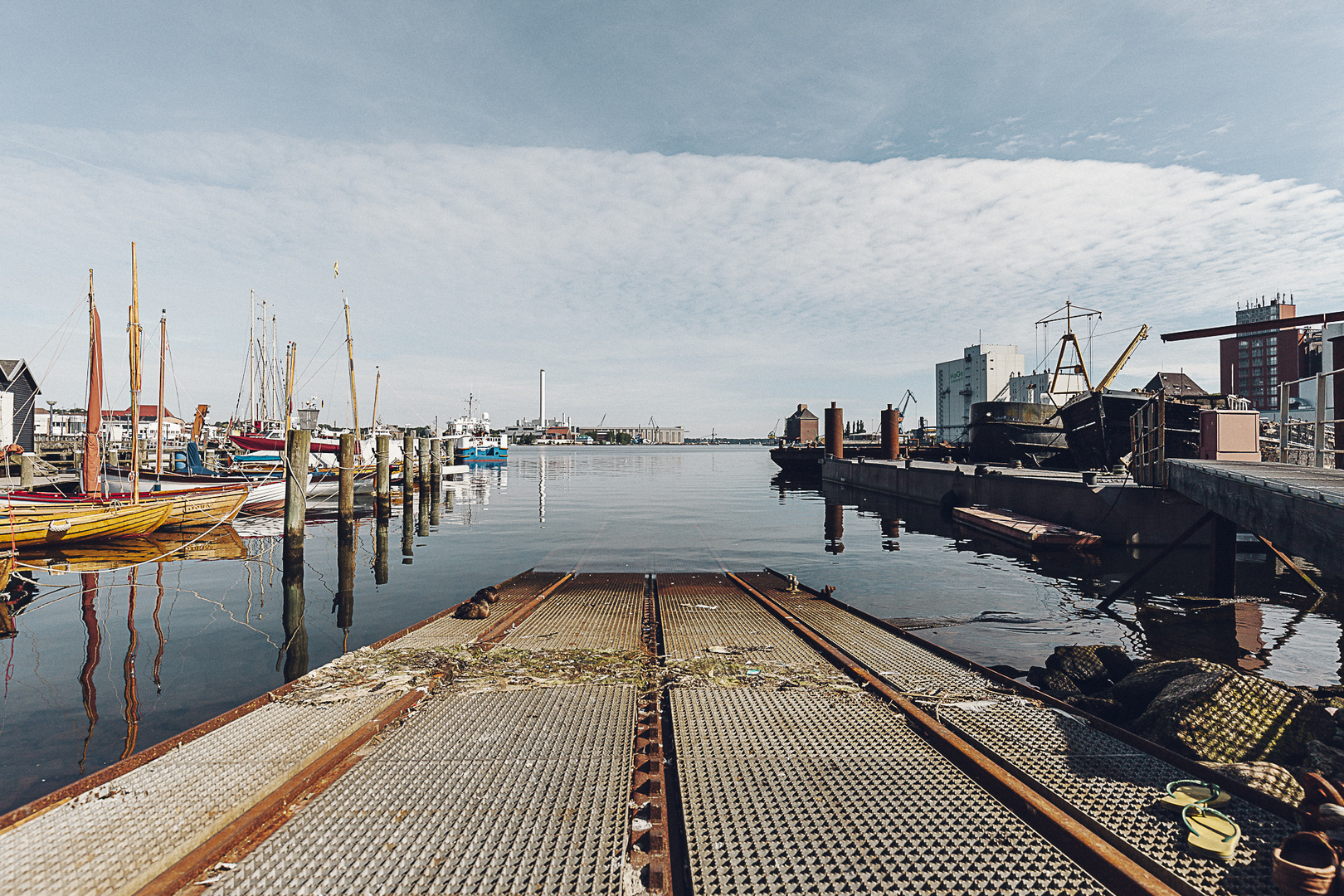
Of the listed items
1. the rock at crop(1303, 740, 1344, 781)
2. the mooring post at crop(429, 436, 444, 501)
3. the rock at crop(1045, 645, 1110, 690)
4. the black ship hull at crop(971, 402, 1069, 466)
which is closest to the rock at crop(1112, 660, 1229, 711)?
the rock at crop(1045, 645, 1110, 690)

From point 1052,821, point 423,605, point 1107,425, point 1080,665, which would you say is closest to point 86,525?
point 423,605

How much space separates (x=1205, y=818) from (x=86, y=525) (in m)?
24.7

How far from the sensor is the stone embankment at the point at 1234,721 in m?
4.52

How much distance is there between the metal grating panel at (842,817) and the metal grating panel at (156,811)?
2.88 meters

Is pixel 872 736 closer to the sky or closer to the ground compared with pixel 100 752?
closer to the sky

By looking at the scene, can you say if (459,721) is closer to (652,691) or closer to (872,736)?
(652,691)

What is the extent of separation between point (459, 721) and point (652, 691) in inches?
71.7

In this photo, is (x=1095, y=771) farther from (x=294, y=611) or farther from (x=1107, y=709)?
(x=294, y=611)

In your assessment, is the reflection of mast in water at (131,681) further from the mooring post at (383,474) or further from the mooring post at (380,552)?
the mooring post at (383,474)

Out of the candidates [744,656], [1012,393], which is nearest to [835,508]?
[744,656]

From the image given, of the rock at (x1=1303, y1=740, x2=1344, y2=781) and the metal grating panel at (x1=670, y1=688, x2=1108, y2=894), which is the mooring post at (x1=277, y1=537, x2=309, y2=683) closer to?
the metal grating panel at (x1=670, y1=688, x2=1108, y2=894)

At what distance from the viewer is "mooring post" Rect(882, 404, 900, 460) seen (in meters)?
46.8

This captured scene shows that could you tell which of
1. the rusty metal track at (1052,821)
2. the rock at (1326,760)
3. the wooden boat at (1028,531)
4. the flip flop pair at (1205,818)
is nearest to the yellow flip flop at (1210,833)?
the flip flop pair at (1205,818)

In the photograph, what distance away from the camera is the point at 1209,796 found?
3982 millimetres
